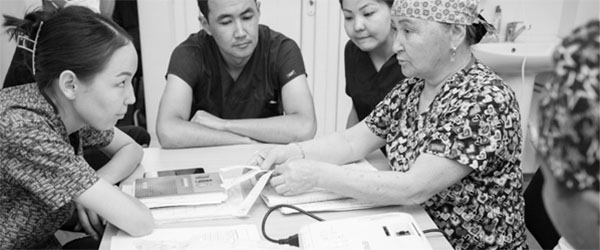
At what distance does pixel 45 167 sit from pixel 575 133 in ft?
3.20

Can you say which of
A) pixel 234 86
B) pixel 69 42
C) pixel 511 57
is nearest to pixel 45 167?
pixel 69 42

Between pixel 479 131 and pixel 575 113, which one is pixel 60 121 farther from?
pixel 575 113

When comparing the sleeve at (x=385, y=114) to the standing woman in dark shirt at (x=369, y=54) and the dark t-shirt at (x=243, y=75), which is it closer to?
the standing woman in dark shirt at (x=369, y=54)

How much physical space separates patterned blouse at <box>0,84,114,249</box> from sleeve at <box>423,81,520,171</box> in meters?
0.75

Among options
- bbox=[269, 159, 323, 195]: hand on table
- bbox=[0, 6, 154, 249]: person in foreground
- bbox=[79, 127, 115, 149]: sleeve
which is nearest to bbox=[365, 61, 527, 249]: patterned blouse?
bbox=[269, 159, 323, 195]: hand on table

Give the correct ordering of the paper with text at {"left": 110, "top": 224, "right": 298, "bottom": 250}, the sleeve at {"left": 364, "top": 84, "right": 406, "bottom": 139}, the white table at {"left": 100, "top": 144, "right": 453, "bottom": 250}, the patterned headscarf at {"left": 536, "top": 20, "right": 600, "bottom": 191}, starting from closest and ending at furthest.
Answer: the patterned headscarf at {"left": 536, "top": 20, "right": 600, "bottom": 191}, the paper with text at {"left": 110, "top": 224, "right": 298, "bottom": 250}, the white table at {"left": 100, "top": 144, "right": 453, "bottom": 250}, the sleeve at {"left": 364, "top": 84, "right": 406, "bottom": 139}

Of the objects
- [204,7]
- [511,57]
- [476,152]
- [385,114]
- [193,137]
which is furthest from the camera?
[511,57]

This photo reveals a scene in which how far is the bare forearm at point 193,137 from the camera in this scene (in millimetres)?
1739

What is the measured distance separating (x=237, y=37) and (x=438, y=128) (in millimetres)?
895

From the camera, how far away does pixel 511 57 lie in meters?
2.68

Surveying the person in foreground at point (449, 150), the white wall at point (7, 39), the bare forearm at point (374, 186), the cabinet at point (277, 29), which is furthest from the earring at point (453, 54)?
the white wall at point (7, 39)

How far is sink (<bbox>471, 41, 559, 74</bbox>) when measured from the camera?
268 centimetres

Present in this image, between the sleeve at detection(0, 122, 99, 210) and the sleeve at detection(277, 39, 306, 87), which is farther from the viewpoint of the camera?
the sleeve at detection(277, 39, 306, 87)

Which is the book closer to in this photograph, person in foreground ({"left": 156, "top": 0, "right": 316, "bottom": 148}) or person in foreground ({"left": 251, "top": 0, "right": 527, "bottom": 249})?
person in foreground ({"left": 251, "top": 0, "right": 527, "bottom": 249})
